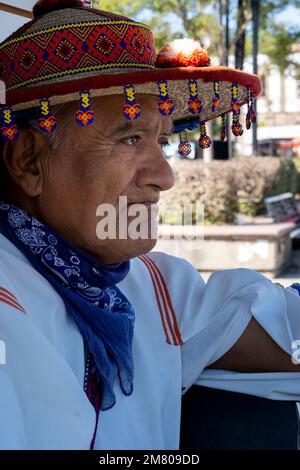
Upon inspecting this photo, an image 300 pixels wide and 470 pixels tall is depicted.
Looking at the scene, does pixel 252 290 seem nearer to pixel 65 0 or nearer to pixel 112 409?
pixel 112 409

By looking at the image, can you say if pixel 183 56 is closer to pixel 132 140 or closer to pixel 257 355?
pixel 132 140

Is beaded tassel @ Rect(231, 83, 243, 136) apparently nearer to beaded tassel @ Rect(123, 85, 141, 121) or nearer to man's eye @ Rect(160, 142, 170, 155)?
man's eye @ Rect(160, 142, 170, 155)

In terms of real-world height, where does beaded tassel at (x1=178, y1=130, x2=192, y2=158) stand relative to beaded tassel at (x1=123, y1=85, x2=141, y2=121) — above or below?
below

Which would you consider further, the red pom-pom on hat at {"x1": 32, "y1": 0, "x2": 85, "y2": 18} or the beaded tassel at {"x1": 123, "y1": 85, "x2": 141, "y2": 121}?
the red pom-pom on hat at {"x1": 32, "y1": 0, "x2": 85, "y2": 18}

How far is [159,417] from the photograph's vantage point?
1981mm

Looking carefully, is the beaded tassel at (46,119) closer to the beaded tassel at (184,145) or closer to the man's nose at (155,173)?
the man's nose at (155,173)

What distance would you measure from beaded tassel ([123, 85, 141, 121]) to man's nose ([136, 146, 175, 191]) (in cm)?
17

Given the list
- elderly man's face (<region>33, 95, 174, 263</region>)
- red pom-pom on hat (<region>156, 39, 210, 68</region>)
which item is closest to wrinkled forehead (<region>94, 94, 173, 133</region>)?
elderly man's face (<region>33, 95, 174, 263</region>)

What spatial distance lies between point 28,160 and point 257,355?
92 cm

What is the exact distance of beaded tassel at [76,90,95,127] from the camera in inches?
70.4

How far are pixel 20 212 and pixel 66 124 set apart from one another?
0.28 meters

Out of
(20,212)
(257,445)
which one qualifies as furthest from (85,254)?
(257,445)
